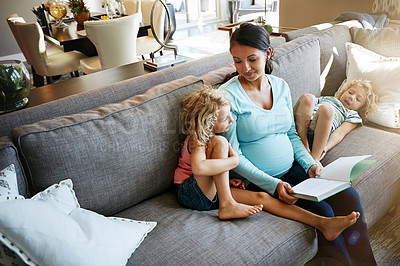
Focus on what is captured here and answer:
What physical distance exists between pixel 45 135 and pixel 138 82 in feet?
1.79

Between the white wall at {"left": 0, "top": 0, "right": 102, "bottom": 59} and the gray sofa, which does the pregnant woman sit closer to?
the gray sofa

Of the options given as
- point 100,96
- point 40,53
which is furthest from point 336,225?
point 40,53

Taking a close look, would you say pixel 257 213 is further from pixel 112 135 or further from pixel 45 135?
pixel 45 135

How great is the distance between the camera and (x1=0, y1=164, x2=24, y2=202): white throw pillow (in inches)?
40.4

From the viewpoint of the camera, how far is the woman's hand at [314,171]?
1462mm

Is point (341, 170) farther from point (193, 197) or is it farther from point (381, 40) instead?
point (381, 40)

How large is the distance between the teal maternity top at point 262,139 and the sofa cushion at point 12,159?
0.75 metres

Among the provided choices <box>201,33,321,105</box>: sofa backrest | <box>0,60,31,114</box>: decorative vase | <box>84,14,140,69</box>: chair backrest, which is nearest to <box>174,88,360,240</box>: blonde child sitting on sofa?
<box>201,33,321,105</box>: sofa backrest

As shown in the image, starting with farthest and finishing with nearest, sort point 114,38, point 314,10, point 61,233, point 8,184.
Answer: point 314,10
point 114,38
point 8,184
point 61,233

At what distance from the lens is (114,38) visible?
284 cm

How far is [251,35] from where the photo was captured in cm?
139

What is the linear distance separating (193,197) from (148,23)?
2.78 metres

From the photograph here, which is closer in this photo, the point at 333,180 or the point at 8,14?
the point at 333,180

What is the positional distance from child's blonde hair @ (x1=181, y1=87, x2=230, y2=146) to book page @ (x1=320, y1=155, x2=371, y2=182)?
48 cm
